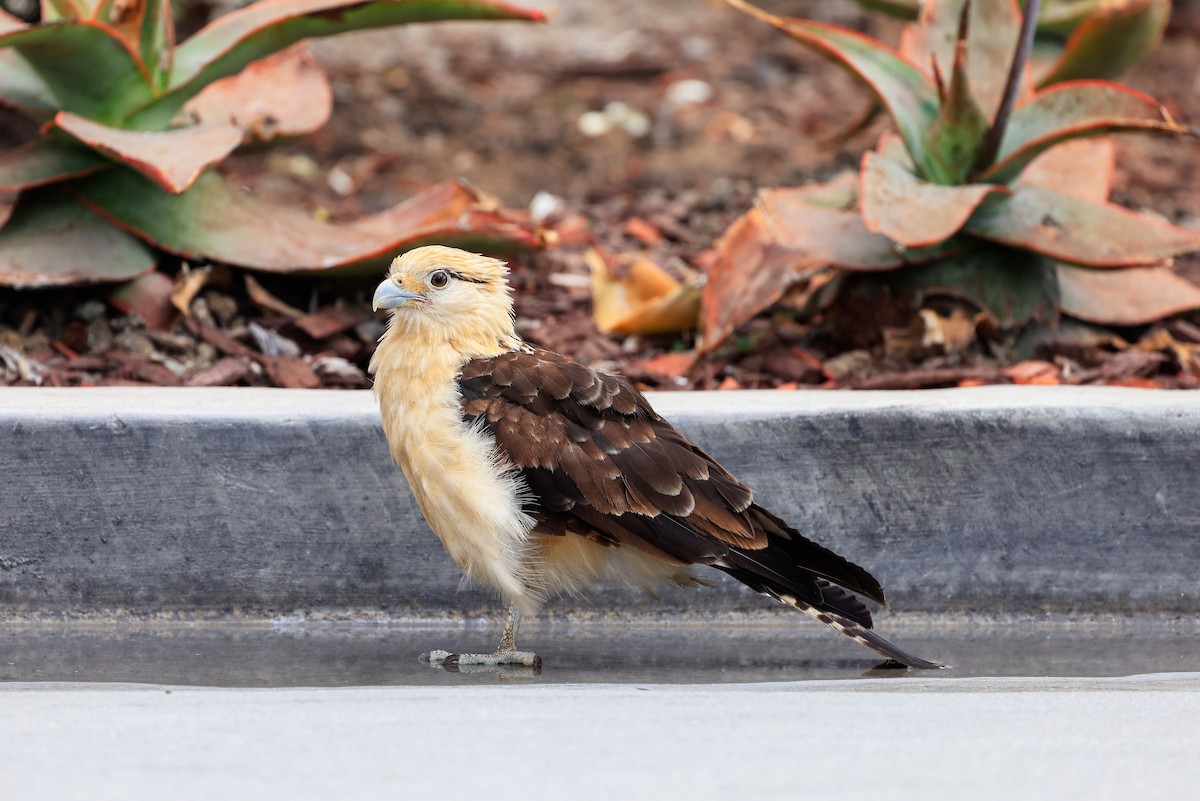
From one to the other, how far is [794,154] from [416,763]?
7587 mm

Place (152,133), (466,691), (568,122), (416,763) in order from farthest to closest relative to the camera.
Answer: (568,122), (152,133), (466,691), (416,763)

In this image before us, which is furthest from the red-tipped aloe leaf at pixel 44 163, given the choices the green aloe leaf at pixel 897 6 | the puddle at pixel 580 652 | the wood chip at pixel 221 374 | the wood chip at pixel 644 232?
the green aloe leaf at pixel 897 6

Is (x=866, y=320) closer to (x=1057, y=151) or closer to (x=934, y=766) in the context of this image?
(x=1057, y=151)

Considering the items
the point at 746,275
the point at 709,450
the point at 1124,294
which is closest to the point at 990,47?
the point at 1124,294

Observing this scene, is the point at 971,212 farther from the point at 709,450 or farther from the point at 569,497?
the point at 569,497

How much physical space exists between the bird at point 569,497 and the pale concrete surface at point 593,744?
708mm

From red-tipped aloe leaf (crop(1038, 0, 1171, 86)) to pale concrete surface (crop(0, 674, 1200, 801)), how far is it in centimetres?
406

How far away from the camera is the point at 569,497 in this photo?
4207 millimetres

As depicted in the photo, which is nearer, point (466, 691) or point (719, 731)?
point (719, 731)

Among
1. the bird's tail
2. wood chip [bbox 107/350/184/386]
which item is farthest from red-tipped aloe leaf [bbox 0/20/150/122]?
the bird's tail

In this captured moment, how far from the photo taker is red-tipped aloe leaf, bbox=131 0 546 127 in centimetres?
575

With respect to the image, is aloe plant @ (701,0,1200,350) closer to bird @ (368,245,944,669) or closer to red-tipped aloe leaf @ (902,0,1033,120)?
red-tipped aloe leaf @ (902,0,1033,120)

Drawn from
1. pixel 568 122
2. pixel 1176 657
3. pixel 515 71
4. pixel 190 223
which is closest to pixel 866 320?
pixel 1176 657

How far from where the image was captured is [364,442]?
464cm
